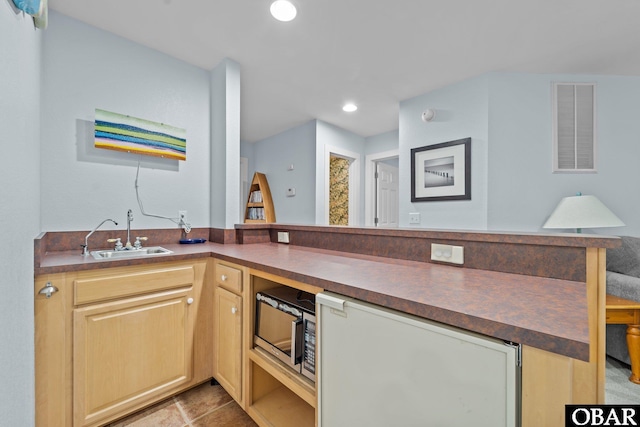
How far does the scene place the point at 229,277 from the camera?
1494mm

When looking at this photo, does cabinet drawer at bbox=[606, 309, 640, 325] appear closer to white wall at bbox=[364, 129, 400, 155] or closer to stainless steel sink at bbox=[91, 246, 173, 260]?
stainless steel sink at bbox=[91, 246, 173, 260]

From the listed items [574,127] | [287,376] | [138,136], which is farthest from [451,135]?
[138,136]

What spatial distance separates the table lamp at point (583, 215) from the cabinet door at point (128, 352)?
A: 2706 mm

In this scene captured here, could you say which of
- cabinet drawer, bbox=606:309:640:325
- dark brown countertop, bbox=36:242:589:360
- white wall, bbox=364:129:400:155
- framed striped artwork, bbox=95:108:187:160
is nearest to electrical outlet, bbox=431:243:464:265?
dark brown countertop, bbox=36:242:589:360

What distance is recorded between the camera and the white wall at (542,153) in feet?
7.55

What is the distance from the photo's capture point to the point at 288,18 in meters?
1.73

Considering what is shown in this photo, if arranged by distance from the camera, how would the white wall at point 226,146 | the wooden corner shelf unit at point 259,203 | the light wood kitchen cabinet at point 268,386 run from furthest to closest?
the wooden corner shelf unit at point 259,203
the white wall at point 226,146
the light wood kitchen cabinet at point 268,386

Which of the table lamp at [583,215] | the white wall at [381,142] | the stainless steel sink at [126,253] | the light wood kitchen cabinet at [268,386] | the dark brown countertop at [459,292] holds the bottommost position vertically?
the light wood kitchen cabinet at [268,386]

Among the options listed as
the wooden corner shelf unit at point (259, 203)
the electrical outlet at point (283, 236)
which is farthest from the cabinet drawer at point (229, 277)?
the wooden corner shelf unit at point (259, 203)

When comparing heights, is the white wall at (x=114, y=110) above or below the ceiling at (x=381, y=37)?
below

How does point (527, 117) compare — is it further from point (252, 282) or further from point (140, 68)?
point (140, 68)

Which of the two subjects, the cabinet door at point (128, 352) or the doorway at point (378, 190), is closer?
the cabinet door at point (128, 352)

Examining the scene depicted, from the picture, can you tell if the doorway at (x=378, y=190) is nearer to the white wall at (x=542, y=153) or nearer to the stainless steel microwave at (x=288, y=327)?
the white wall at (x=542, y=153)

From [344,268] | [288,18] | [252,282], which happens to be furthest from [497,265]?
[288,18]
